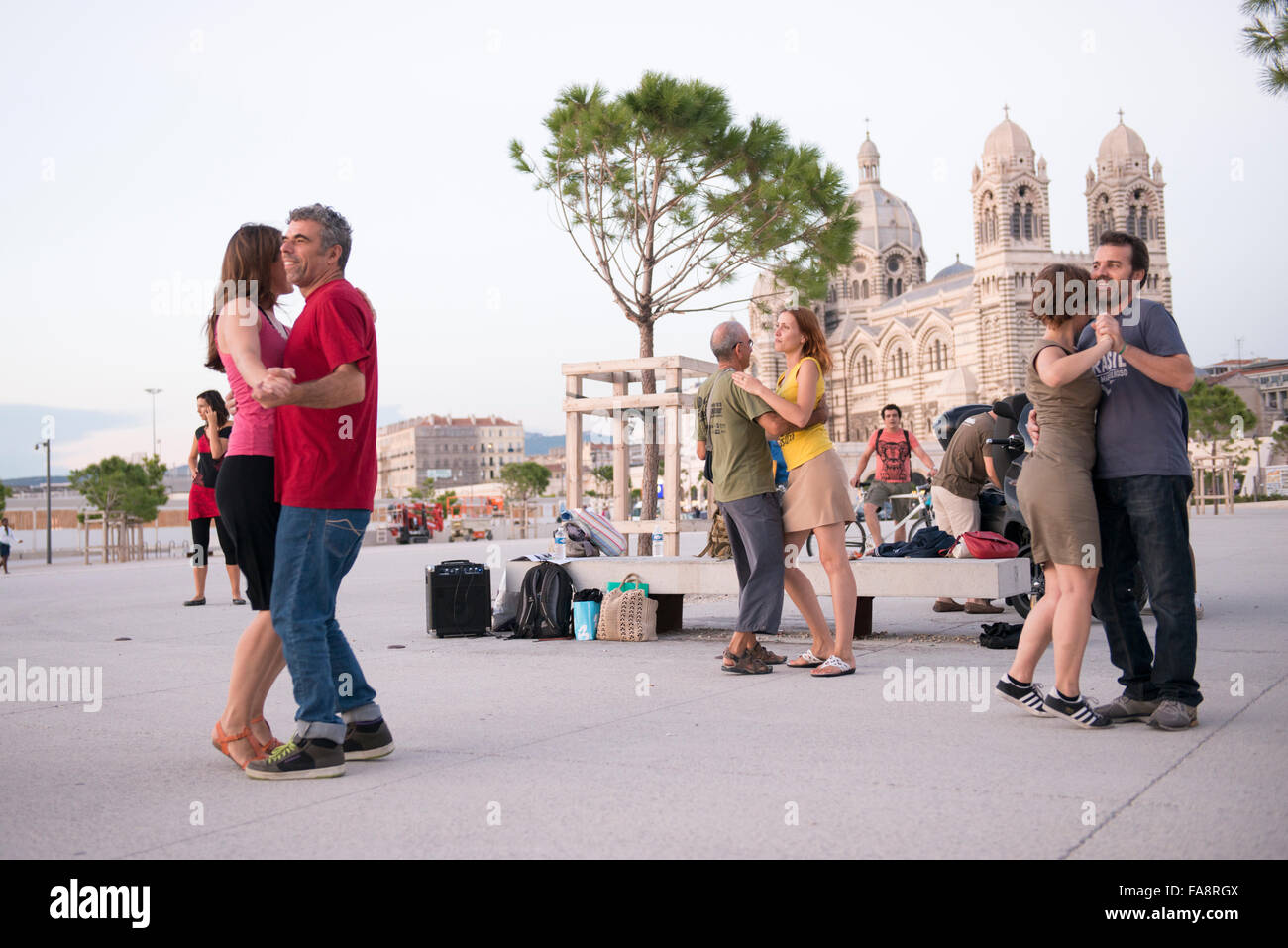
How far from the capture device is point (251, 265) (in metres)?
3.70

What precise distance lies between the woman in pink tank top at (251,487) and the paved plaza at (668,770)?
0.16m

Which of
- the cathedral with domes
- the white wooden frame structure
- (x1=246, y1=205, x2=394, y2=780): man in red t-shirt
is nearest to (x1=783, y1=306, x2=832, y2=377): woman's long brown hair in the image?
(x1=246, y1=205, x2=394, y2=780): man in red t-shirt

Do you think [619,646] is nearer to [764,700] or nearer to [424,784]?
[764,700]

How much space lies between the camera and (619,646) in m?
6.74

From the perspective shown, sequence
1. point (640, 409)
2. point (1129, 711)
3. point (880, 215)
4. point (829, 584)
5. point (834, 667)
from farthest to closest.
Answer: point (880, 215) → point (640, 409) → point (829, 584) → point (834, 667) → point (1129, 711)

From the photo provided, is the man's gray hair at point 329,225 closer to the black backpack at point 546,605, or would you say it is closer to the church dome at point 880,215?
the black backpack at point 546,605

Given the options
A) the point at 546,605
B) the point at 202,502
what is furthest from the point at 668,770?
the point at 202,502

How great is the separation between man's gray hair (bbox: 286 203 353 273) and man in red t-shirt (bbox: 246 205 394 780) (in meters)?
0.05

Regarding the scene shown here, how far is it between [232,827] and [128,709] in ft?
7.43

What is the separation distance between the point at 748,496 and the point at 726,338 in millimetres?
809

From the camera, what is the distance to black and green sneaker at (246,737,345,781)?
3471 millimetres

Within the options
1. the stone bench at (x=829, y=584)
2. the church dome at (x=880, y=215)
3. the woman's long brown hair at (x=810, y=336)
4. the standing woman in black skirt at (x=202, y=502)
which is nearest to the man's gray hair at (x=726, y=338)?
the woman's long brown hair at (x=810, y=336)

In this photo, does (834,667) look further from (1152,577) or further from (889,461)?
(889,461)
